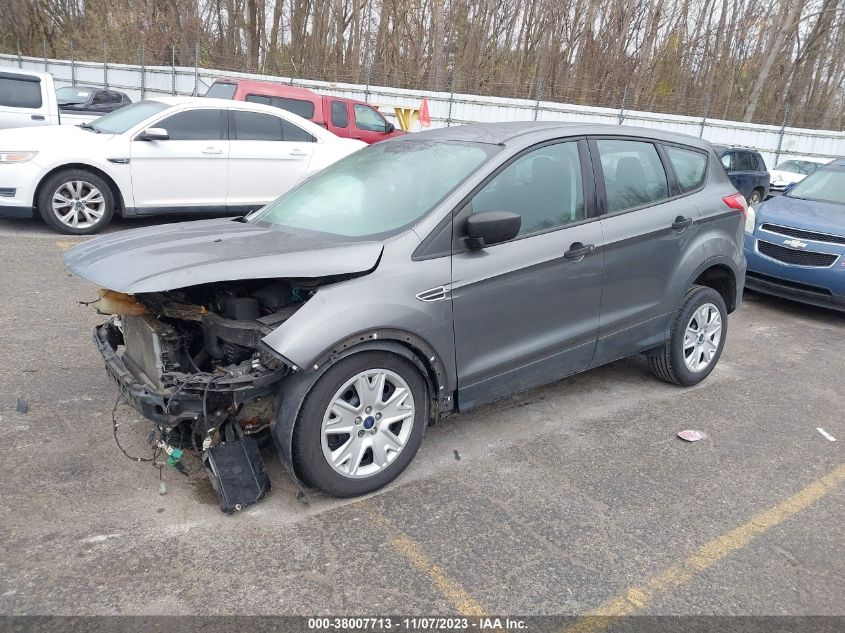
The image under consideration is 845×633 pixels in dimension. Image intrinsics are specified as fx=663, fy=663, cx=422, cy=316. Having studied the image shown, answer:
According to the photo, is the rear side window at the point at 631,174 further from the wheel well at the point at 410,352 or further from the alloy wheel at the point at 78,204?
the alloy wheel at the point at 78,204

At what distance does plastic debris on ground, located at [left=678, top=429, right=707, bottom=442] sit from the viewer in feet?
12.9

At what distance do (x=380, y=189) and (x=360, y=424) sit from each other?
138 centimetres

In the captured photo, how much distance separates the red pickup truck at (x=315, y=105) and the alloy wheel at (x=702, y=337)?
724 centimetres

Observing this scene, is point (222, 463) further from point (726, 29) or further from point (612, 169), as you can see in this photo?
point (726, 29)

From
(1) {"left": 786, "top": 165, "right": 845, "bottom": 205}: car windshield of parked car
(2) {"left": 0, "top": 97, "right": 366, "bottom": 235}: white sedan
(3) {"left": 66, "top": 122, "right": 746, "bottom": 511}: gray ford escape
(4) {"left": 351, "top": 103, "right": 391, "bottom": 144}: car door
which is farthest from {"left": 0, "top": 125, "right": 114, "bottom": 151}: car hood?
(1) {"left": 786, "top": 165, "right": 845, "bottom": 205}: car windshield of parked car

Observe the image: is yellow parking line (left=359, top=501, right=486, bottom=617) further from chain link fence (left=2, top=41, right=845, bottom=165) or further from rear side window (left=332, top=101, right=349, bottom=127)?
chain link fence (left=2, top=41, right=845, bottom=165)

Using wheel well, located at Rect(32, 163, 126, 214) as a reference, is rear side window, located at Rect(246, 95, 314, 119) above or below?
above

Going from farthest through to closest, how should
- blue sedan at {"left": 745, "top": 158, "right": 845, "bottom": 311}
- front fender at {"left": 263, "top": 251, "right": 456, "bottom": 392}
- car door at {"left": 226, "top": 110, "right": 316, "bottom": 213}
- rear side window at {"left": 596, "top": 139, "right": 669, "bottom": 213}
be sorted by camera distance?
car door at {"left": 226, "top": 110, "right": 316, "bottom": 213} < blue sedan at {"left": 745, "top": 158, "right": 845, "bottom": 311} < rear side window at {"left": 596, "top": 139, "right": 669, "bottom": 213} < front fender at {"left": 263, "top": 251, "right": 456, "bottom": 392}

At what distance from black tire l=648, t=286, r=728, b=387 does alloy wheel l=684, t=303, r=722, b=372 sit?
0.10ft

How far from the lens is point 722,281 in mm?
4898

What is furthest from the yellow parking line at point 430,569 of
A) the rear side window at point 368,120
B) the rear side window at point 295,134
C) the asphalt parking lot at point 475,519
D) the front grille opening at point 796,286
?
the rear side window at point 368,120

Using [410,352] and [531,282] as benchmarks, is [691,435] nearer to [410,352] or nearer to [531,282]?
[531,282]

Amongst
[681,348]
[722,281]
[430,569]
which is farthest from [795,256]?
[430,569]

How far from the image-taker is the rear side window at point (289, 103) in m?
11.5
